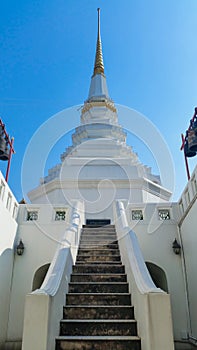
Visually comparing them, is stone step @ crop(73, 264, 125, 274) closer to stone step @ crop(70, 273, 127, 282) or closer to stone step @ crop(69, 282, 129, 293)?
stone step @ crop(70, 273, 127, 282)

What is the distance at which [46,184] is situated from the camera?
11.4m

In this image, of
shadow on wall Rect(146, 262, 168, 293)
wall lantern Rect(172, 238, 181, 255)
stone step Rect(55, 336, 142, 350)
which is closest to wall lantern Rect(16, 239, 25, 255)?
shadow on wall Rect(146, 262, 168, 293)

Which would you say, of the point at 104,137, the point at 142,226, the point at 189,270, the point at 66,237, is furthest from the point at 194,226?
the point at 104,137

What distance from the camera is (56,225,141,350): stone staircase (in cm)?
369

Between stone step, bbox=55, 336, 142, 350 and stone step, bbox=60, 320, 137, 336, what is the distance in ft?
0.74

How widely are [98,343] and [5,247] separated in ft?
11.5

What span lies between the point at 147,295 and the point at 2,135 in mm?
5215

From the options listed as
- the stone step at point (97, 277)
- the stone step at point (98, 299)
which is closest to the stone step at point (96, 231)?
the stone step at point (97, 277)

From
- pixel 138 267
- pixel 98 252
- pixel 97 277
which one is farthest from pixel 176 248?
pixel 138 267

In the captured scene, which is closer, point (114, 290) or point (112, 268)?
point (114, 290)

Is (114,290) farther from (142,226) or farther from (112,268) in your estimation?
(142,226)

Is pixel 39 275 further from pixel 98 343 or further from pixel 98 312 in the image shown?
pixel 98 343

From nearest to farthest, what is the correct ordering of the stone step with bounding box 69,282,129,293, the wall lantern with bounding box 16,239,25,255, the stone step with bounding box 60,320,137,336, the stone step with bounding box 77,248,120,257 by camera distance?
the stone step with bounding box 60,320,137,336, the stone step with bounding box 69,282,129,293, the stone step with bounding box 77,248,120,257, the wall lantern with bounding box 16,239,25,255

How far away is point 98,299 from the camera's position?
15.0 feet
